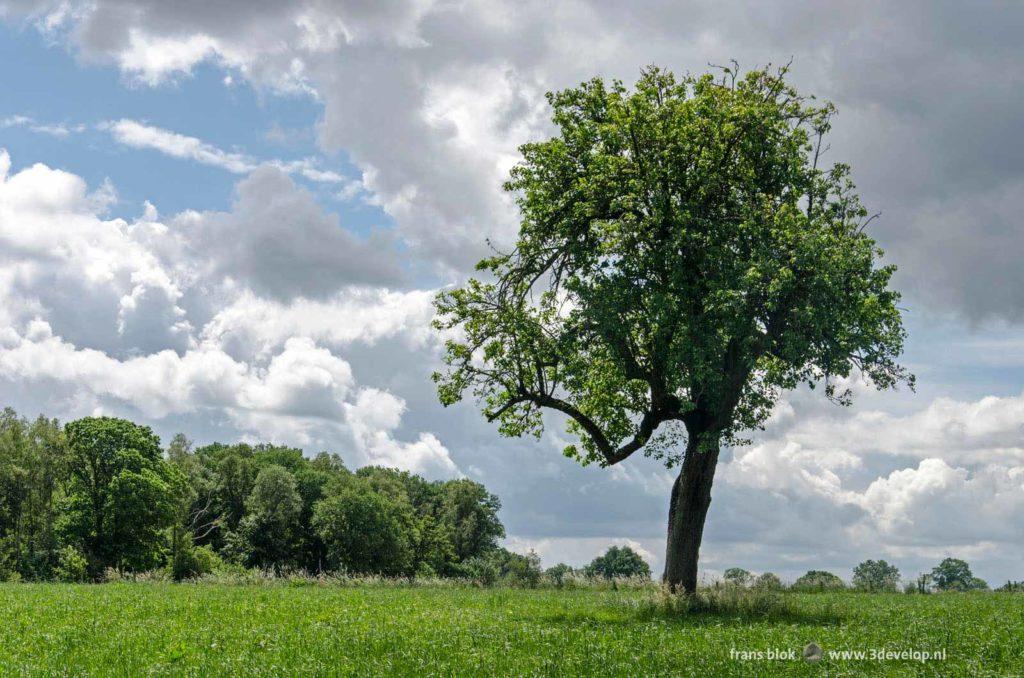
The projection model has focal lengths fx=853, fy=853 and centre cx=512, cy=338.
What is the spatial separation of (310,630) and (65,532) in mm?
64528

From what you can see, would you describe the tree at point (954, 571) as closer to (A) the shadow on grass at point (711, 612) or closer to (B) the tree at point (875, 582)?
(B) the tree at point (875, 582)

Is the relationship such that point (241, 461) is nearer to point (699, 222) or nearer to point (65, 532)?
point (65, 532)

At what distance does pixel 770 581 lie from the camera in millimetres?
43188

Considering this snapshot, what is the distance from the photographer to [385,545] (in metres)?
105

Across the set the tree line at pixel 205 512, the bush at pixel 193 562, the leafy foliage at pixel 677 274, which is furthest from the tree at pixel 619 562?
the leafy foliage at pixel 677 274

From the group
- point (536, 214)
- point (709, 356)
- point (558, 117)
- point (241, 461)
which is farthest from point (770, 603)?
point (241, 461)

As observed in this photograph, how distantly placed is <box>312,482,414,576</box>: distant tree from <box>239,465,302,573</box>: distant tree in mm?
4208

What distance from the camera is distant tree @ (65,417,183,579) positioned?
7562 centimetres

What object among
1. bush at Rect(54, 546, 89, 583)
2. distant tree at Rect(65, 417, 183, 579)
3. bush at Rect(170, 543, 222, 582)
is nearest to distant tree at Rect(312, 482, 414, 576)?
bush at Rect(170, 543, 222, 582)

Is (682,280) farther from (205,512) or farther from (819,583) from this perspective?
(205,512)

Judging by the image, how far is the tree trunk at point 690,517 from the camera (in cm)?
2905

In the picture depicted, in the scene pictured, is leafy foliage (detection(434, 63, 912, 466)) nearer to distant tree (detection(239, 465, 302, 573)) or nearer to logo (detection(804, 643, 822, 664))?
logo (detection(804, 643, 822, 664))

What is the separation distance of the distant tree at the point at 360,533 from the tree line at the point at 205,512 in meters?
0.16

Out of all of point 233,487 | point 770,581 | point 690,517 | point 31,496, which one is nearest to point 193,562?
point 31,496
